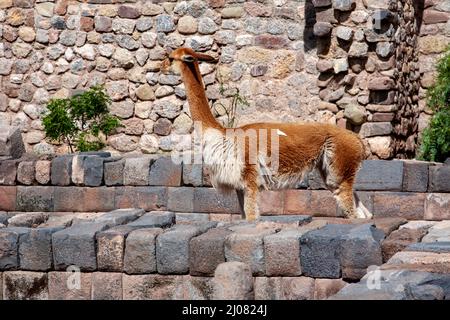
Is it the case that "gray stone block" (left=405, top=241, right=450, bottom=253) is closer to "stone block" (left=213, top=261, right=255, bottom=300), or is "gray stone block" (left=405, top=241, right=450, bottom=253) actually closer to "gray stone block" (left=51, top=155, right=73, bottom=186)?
"stone block" (left=213, top=261, right=255, bottom=300)

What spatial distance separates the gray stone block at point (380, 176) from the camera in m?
11.8

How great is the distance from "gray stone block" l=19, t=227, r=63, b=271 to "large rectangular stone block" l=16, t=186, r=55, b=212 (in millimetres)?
4287

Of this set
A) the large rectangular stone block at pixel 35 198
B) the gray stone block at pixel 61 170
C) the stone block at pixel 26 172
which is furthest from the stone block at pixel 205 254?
the stone block at pixel 26 172

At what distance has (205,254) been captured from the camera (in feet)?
26.8

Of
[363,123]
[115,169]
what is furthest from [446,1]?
[115,169]

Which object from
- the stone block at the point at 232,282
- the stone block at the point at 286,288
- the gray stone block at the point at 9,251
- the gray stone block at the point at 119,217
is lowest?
the stone block at the point at 286,288

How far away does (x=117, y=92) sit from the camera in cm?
1521

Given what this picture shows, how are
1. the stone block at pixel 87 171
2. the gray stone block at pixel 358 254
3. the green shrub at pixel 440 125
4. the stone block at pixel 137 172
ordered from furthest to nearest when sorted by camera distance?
the green shrub at pixel 440 125
the stone block at pixel 87 171
the stone block at pixel 137 172
the gray stone block at pixel 358 254

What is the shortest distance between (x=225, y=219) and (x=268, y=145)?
2559mm

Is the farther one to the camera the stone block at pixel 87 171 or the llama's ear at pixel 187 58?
the stone block at pixel 87 171

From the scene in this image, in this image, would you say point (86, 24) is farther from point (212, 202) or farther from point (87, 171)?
point (212, 202)

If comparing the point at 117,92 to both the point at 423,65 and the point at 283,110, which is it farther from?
the point at 423,65

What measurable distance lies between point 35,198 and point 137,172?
1.33 metres

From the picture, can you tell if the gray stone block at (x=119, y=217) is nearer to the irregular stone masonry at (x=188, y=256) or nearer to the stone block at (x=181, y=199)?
the irregular stone masonry at (x=188, y=256)
